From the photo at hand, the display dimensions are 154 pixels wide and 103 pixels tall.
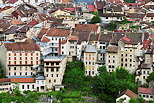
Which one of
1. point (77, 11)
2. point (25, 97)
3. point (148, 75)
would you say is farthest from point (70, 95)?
point (77, 11)

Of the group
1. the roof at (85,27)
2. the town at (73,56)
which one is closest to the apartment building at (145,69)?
the town at (73,56)

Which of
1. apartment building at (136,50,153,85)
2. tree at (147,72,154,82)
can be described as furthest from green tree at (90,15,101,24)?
tree at (147,72,154,82)

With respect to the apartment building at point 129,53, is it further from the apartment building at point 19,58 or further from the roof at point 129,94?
the apartment building at point 19,58

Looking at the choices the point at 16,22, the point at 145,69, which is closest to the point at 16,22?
the point at 16,22

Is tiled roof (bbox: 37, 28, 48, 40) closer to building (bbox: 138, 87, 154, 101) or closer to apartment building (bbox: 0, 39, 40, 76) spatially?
apartment building (bbox: 0, 39, 40, 76)

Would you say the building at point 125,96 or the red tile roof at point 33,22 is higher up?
the red tile roof at point 33,22
